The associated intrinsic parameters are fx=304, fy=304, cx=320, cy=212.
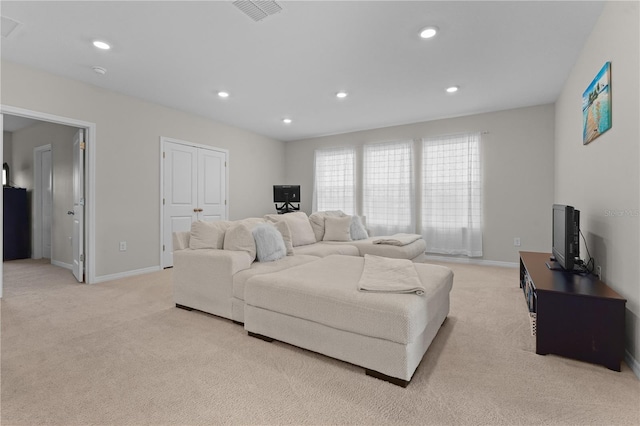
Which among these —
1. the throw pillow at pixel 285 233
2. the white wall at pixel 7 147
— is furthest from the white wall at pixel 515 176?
the white wall at pixel 7 147

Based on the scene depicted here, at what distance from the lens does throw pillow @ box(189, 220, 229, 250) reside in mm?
2827

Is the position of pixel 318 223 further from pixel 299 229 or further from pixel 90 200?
pixel 90 200

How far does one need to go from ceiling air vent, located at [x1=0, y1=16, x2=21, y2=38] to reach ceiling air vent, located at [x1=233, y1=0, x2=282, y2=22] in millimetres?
1874

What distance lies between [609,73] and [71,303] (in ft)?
16.2

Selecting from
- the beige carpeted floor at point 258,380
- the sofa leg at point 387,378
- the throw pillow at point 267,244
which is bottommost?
the beige carpeted floor at point 258,380

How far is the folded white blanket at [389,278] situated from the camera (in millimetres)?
1775

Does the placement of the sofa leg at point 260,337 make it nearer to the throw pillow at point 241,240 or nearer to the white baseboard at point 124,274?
the throw pillow at point 241,240

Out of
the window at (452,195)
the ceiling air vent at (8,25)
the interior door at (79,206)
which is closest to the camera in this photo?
the ceiling air vent at (8,25)

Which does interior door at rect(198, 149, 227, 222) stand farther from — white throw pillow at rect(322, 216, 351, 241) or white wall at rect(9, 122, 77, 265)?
white throw pillow at rect(322, 216, 351, 241)

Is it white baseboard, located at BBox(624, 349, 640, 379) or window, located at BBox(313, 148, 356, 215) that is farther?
window, located at BBox(313, 148, 356, 215)

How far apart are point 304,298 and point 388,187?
4208mm

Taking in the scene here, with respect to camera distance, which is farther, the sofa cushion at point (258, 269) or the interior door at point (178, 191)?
the interior door at point (178, 191)

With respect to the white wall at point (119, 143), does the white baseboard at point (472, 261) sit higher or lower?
lower

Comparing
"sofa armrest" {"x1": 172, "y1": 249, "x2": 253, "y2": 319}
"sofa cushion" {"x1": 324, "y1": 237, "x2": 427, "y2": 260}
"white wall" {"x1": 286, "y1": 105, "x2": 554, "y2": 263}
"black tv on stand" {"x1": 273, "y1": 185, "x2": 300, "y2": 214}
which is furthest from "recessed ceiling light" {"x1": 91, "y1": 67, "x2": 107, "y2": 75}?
"white wall" {"x1": 286, "y1": 105, "x2": 554, "y2": 263}
